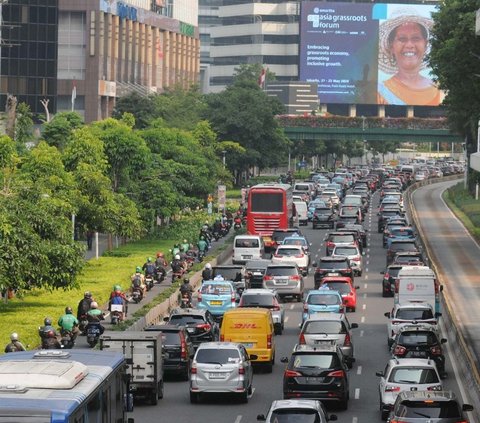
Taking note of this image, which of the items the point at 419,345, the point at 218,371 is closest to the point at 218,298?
the point at 419,345

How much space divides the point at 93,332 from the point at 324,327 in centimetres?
624

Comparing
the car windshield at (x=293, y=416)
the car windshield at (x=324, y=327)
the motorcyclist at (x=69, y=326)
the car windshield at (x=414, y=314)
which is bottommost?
the motorcyclist at (x=69, y=326)

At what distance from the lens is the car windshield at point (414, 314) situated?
42656 millimetres

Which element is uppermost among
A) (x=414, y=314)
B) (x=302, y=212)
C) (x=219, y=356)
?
(x=219, y=356)

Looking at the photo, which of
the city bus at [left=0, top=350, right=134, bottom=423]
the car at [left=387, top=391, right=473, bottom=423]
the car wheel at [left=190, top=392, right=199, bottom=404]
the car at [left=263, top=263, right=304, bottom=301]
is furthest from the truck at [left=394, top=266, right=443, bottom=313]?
the city bus at [left=0, top=350, right=134, bottom=423]

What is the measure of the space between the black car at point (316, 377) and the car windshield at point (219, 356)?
142 centimetres

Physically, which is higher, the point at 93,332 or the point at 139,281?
the point at 93,332

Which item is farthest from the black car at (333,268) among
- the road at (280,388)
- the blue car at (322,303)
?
the blue car at (322,303)

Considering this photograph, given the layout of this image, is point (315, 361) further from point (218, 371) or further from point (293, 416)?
point (293, 416)

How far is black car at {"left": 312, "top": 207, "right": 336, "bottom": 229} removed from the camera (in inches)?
3688

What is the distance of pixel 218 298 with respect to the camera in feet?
161

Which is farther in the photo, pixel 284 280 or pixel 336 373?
pixel 284 280

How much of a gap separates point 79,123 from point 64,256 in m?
44.7

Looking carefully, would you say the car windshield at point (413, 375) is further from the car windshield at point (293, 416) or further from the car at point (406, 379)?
the car windshield at point (293, 416)
